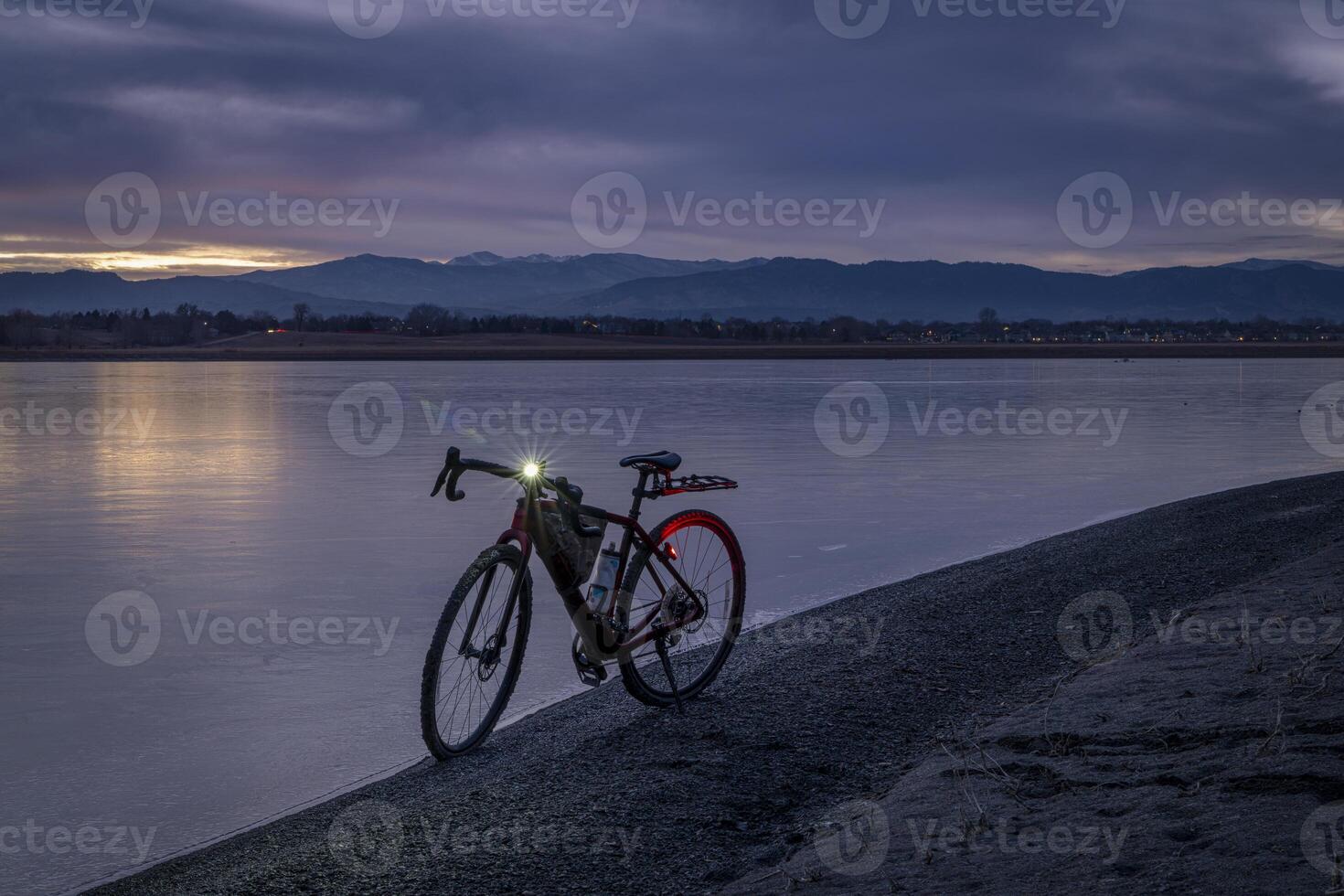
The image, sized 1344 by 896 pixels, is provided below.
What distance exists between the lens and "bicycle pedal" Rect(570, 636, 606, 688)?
5.72 meters

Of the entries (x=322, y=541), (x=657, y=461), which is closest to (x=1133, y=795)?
(x=657, y=461)

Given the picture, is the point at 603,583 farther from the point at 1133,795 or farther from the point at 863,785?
the point at 1133,795

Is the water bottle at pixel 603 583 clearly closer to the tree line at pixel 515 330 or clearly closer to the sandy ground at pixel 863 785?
the sandy ground at pixel 863 785

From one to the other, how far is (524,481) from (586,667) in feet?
3.24

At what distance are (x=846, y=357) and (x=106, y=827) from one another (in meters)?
120

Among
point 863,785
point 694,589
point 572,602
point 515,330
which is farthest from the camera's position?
point 515,330

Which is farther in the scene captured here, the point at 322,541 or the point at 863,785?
the point at 322,541

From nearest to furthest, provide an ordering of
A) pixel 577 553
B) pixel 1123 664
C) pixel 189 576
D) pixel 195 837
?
1. pixel 195 837
2. pixel 577 553
3. pixel 1123 664
4. pixel 189 576

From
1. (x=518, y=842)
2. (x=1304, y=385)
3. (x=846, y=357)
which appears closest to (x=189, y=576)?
(x=518, y=842)

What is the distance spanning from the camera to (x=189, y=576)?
10.3 meters

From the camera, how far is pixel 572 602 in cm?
565

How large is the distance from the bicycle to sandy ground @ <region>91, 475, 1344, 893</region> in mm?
213

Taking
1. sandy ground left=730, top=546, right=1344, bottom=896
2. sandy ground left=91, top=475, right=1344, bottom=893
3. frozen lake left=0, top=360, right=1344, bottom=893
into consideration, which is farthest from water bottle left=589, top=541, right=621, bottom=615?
sandy ground left=730, top=546, right=1344, bottom=896

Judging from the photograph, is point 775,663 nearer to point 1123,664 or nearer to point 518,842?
point 1123,664
